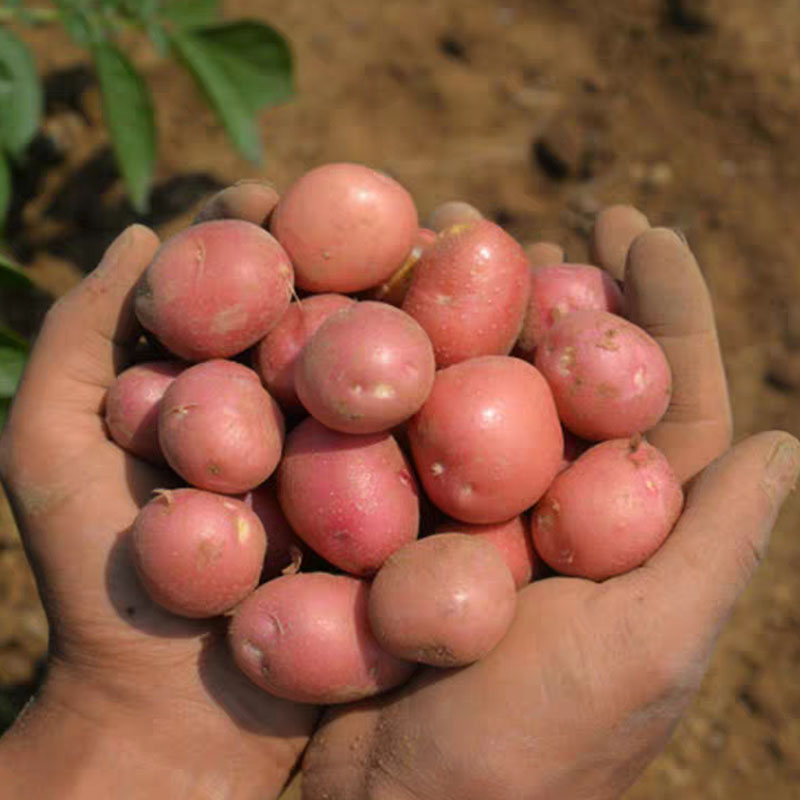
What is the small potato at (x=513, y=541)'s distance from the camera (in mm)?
1606

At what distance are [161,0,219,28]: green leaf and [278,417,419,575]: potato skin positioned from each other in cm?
173

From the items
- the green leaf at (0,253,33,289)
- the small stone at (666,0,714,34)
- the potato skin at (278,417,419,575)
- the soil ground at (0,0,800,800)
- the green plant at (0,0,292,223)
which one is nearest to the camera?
the potato skin at (278,417,419,575)

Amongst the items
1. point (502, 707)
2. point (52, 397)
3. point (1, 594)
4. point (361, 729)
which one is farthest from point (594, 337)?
point (1, 594)

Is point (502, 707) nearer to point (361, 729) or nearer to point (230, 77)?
point (361, 729)

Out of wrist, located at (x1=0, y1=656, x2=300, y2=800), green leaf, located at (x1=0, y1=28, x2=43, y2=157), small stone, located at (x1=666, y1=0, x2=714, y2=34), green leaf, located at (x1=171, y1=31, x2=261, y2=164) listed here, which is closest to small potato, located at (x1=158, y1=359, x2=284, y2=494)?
wrist, located at (x1=0, y1=656, x2=300, y2=800)

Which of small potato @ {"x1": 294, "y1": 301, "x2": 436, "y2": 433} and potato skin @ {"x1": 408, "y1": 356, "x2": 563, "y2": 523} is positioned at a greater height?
small potato @ {"x1": 294, "y1": 301, "x2": 436, "y2": 433}

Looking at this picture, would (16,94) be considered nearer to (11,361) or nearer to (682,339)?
(11,361)

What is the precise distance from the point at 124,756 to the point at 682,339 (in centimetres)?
120

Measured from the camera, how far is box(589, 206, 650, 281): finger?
6.66ft

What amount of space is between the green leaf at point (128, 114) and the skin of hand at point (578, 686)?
179 cm

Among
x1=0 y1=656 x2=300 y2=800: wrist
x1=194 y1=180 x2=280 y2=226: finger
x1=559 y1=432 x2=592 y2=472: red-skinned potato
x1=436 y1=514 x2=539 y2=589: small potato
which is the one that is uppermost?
x1=194 y1=180 x2=280 y2=226: finger

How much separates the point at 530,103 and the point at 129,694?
2.90 metres

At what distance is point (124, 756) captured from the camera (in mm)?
1651

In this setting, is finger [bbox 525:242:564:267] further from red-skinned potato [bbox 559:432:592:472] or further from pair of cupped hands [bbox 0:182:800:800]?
red-skinned potato [bbox 559:432:592:472]
